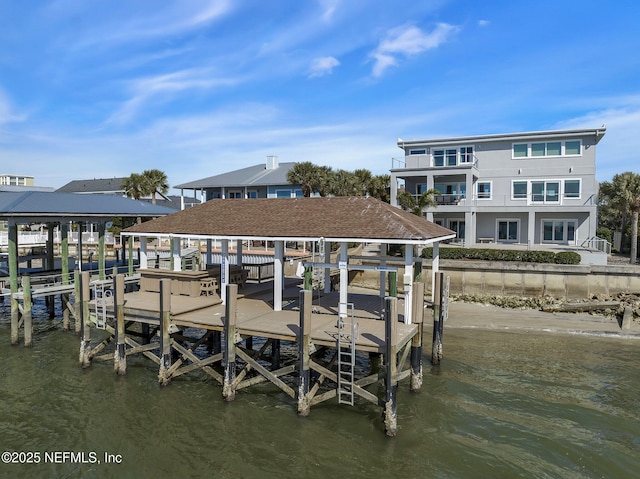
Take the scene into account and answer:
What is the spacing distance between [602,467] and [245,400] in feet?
31.2

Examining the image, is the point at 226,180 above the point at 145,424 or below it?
above

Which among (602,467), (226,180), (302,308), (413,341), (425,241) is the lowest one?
(602,467)

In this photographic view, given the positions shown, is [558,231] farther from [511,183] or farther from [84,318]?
[84,318]

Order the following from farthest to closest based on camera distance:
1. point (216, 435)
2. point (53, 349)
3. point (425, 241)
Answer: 1. point (53, 349)
2. point (425, 241)
3. point (216, 435)

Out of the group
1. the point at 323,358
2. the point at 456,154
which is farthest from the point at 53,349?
the point at 456,154

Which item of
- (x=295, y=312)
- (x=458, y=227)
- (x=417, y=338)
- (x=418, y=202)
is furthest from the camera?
(x=458, y=227)

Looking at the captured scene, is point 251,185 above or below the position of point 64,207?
above

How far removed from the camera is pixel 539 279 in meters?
27.7

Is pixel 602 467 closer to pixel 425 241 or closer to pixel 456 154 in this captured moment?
pixel 425 241

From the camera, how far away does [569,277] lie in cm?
2725

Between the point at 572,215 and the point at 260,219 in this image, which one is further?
the point at 572,215

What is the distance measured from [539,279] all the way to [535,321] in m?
5.23

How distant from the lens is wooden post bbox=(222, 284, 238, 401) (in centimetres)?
1298

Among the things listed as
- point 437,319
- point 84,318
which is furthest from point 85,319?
point 437,319
